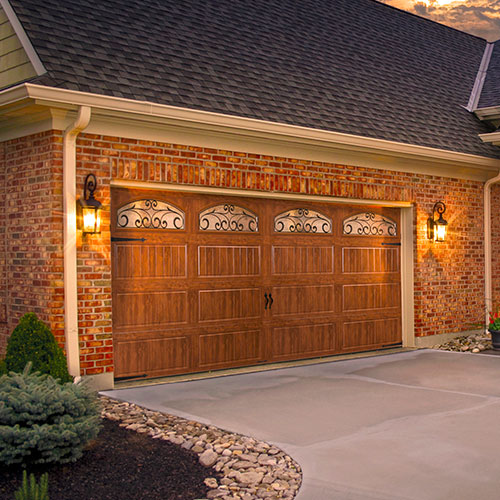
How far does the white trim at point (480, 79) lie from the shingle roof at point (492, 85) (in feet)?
0.25

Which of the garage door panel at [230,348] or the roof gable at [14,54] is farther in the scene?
the garage door panel at [230,348]

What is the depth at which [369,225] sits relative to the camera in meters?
10.8

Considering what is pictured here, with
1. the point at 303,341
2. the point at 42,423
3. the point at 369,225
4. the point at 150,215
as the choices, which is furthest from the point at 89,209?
the point at 369,225

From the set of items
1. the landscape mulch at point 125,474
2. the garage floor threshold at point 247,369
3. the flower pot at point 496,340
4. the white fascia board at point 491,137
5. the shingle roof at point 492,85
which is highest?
the shingle roof at point 492,85

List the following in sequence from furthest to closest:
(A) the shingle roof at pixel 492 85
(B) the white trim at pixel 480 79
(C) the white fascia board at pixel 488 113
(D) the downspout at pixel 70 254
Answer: (B) the white trim at pixel 480 79 → (A) the shingle roof at pixel 492 85 → (C) the white fascia board at pixel 488 113 → (D) the downspout at pixel 70 254

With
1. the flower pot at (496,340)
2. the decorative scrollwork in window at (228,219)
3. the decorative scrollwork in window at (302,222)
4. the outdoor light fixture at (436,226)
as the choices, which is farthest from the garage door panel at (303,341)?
the flower pot at (496,340)

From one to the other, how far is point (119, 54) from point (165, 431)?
4.79 metres

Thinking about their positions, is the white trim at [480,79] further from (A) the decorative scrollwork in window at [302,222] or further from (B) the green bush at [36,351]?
(B) the green bush at [36,351]

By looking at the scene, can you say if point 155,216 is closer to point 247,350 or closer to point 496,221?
point 247,350

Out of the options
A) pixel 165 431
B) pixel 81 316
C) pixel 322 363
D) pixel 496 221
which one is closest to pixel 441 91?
pixel 496 221

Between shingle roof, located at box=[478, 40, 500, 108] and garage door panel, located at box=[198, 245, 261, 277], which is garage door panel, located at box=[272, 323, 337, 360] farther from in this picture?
shingle roof, located at box=[478, 40, 500, 108]

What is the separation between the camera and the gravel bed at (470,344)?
10898 mm

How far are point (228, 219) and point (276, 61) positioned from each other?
3055 mm

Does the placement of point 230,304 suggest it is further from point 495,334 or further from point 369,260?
point 495,334
